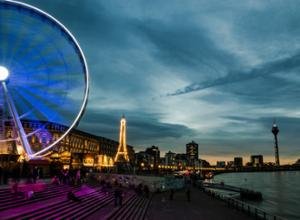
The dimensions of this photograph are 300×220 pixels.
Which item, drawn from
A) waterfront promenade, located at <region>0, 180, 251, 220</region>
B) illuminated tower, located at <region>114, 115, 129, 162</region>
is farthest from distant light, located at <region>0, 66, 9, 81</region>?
illuminated tower, located at <region>114, 115, 129, 162</region>

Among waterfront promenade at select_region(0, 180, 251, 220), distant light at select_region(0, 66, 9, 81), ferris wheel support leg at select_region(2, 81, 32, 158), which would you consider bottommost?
waterfront promenade at select_region(0, 180, 251, 220)

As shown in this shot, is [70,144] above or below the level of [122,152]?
above

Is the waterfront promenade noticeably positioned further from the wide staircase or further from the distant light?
the distant light

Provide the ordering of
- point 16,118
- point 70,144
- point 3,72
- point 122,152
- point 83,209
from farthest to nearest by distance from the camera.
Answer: point 70,144 < point 122,152 < point 16,118 < point 3,72 < point 83,209

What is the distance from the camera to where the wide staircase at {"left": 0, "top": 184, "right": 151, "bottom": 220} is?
83.1 ft

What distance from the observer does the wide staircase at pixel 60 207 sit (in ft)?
83.1

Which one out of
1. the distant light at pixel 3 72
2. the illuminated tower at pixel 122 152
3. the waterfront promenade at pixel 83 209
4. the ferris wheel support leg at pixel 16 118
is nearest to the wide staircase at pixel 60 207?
the waterfront promenade at pixel 83 209

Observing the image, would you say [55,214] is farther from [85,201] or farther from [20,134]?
[20,134]

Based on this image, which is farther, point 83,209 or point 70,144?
point 70,144

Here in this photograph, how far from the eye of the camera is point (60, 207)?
29.6 meters

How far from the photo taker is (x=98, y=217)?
29.5m

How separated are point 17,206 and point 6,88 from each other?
18.8 m

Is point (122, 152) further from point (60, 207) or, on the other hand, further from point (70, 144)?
point (60, 207)

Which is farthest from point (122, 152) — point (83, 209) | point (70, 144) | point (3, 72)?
point (83, 209)
